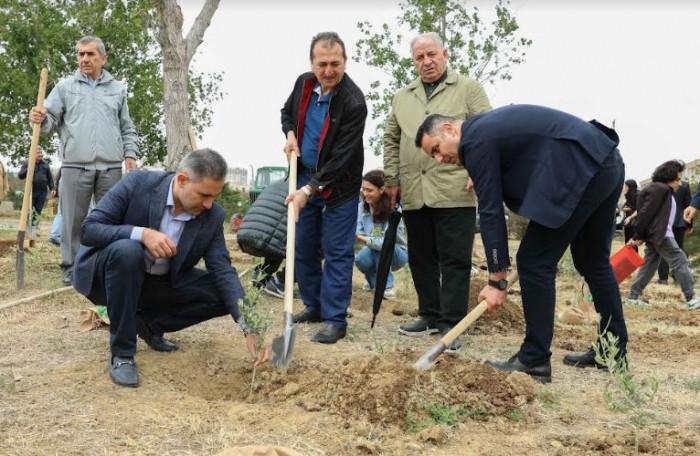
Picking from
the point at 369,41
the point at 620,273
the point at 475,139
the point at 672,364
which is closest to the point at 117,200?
the point at 475,139

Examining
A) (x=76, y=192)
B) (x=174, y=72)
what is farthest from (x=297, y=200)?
(x=174, y=72)

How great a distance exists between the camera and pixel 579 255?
157 inches

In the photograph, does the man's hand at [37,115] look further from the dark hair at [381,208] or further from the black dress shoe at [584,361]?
the black dress shoe at [584,361]

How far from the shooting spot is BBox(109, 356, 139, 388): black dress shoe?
344cm

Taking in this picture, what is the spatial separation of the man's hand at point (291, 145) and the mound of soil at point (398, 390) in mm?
1735

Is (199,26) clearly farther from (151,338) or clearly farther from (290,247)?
(151,338)

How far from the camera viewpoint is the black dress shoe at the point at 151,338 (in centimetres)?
403

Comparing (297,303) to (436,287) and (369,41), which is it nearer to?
(436,287)

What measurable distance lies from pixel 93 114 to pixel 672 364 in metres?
4.82

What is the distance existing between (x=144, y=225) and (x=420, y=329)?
84.4 inches

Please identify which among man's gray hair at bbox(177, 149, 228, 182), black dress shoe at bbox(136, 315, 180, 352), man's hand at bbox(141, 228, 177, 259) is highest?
man's gray hair at bbox(177, 149, 228, 182)

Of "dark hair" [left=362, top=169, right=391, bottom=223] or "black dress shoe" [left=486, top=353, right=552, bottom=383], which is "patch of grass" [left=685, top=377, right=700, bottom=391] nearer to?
"black dress shoe" [left=486, top=353, right=552, bottom=383]

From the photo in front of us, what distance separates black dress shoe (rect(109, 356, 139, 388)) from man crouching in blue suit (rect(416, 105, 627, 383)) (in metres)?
1.75

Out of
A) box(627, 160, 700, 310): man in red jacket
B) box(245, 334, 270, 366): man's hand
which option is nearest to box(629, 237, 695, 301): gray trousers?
box(627, 160, 700, 310): man in red jacket
